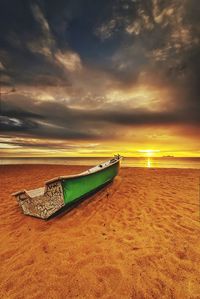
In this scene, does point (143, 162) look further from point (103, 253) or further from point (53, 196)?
point (103, 253)

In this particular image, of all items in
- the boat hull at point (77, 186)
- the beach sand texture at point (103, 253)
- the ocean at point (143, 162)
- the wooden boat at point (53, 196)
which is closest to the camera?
the beach sand texture at point (103, 253)

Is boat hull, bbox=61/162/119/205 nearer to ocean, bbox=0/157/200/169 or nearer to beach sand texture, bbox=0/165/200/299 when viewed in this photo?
beach sand texture, bbox=0/165/200/299

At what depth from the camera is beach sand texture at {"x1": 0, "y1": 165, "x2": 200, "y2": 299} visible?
2547 millimetres

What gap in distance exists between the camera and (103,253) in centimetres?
334

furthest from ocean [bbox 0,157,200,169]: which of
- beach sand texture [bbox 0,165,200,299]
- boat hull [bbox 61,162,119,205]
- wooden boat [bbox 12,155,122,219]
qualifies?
wooden boat [bbox 12,155,122,219]

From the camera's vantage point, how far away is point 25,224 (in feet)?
15.5

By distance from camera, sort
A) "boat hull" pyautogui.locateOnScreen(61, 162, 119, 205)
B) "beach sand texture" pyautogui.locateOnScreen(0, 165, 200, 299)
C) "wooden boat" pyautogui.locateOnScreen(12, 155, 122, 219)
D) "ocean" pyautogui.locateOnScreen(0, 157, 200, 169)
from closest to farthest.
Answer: "beach sand texture" pyautogui.locateOnScreen(0, 165, 200, 299) < "wooden boat" pyautogui.locateOnScreen(12, 155, 122, 219) < "boat hull" pyautogui.locateOnScreen(61, 162, 119, 205) < "ocean" pyautogui.locateOnScreen(0, 157, 200, 169)

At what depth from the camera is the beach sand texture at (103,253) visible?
2.55m

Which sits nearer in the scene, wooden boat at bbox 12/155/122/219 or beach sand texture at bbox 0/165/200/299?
beach sand texture at bbox 0/165/200/299

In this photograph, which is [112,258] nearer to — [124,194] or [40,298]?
[40,298]

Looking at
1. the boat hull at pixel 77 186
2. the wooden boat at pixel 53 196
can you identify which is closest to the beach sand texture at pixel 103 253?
the wooden boat at pixel 53 196

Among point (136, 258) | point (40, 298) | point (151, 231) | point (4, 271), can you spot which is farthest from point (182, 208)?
point (4, 271)

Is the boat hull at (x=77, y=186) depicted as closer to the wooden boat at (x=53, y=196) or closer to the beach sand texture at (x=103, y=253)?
the wooden boat at (x=53, y=196)

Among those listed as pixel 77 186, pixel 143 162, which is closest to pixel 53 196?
pixel 77 186
